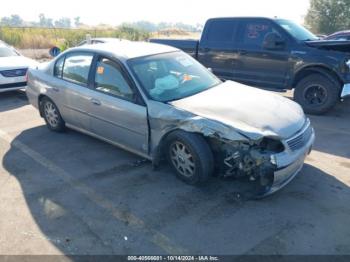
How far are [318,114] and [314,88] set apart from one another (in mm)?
568

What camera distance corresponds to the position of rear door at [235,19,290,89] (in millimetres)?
7488

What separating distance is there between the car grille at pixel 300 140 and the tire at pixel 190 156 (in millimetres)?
909

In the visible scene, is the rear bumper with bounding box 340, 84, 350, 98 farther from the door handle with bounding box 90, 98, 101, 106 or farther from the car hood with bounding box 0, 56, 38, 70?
the car hood with bounding box 0, 56, 38, 70

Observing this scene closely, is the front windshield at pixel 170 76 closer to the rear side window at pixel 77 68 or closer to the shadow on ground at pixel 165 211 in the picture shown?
Answer: the rear side window at pixel 77 68

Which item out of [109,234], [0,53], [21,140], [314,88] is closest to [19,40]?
[0,53]

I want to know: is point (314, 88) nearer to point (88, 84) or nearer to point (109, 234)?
point (88, 84)

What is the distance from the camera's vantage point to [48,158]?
5.05 metres

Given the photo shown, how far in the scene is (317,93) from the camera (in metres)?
7.18

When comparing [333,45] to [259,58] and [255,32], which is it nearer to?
[259,58]

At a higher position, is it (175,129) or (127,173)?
(175,129)

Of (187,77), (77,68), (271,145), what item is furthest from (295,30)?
(77,68)

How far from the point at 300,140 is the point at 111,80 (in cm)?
261

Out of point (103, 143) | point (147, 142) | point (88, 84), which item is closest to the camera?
point (147, 142)

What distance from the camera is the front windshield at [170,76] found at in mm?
4402
